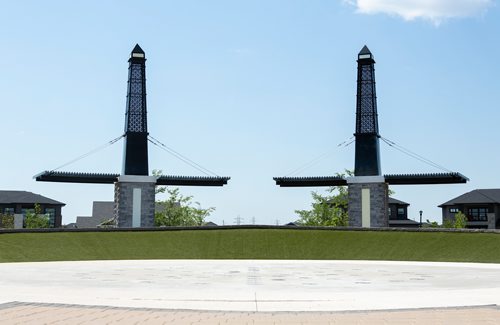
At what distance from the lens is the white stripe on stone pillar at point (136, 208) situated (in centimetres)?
5766

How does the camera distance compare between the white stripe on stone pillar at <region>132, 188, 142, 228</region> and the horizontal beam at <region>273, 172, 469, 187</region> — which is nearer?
the horizontal beam at <region>273, 172, 469, 187</region>

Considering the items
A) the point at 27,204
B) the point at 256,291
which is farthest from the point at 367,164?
the point at 27,204

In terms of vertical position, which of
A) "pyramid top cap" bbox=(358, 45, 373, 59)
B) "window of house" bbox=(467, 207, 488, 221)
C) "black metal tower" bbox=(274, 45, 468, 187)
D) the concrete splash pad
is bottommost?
the concrete splash pad

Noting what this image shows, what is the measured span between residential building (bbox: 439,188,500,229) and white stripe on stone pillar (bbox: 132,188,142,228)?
6310 centimetres

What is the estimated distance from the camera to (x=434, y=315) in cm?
1201

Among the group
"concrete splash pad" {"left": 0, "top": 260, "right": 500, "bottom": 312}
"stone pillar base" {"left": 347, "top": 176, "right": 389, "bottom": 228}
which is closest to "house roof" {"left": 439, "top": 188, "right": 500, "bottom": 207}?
"stone pillar base" {"left": 347, "top": 176, "right": 389, "bottom": 228}

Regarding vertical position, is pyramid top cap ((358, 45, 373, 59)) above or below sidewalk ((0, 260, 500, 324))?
above

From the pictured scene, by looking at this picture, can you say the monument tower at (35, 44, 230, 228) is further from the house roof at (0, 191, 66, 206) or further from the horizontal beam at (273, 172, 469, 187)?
the house roof at (0, 191, 66, 206)

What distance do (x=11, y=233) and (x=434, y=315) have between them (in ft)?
136

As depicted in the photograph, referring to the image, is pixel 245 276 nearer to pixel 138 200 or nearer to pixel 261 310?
pixel 261 310

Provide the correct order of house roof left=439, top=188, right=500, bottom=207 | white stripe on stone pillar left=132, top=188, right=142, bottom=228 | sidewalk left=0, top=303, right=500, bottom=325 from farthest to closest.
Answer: house roof left=439, top=188, right=500, bottom=207
white stripe on stone pillar left=132, top=188, right=142, bottom=228
sidewalk left=0, top=303, right=500, bottom=325

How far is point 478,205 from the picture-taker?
98438mm

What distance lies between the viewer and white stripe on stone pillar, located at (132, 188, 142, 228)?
57656 mm

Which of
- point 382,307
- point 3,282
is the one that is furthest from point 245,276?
point 382,307
